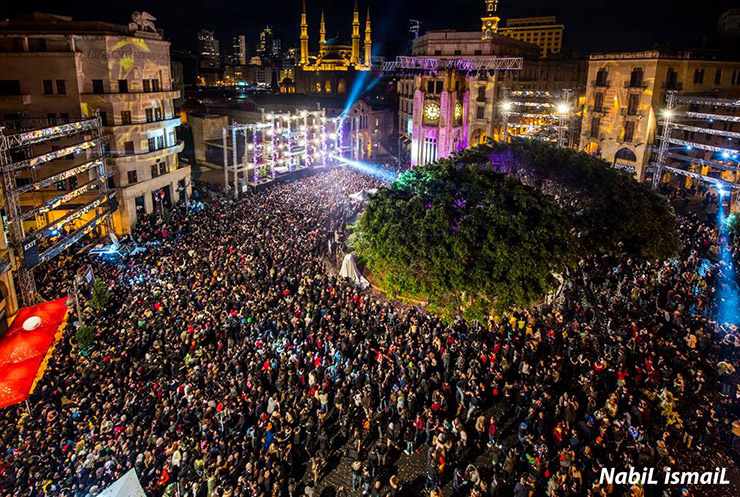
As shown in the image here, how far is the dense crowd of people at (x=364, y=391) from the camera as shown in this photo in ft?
43.1

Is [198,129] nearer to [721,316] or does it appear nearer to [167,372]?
[167,372]

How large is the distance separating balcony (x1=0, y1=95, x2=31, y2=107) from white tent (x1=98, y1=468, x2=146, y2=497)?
28.3m

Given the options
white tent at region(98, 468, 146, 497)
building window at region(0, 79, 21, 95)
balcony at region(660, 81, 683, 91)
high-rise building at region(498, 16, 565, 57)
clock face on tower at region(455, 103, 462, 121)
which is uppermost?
high-rise building at region(498, 16, 565, 57)

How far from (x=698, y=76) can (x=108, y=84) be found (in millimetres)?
42644

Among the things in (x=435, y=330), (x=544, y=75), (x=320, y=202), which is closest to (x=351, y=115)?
(x=544, y=75)

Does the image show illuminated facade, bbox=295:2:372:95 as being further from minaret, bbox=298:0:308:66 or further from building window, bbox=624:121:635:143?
building window, bbox=624:121:635:143

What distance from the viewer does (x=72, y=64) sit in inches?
1248

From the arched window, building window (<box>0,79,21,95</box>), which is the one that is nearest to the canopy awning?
building window (<box>0,79,21,95</box>)

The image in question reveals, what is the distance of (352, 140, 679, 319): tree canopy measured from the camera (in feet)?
59.5

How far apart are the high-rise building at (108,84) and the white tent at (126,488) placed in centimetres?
2558

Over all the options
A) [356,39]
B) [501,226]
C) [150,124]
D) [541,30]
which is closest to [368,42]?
[356,39]

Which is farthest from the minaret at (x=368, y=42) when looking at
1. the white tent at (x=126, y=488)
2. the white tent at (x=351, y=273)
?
the white tent at (x=126, y=488)

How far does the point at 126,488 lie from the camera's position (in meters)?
11.9

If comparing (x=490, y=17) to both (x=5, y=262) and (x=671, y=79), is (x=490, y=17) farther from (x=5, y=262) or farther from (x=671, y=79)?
(x=5, y=262)
